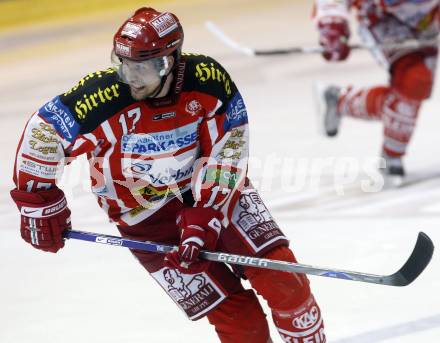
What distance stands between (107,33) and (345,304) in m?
6.30

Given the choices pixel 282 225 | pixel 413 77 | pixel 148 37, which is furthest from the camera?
pixel 413 77

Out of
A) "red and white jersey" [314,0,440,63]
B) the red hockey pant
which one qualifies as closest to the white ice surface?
the red hockey pant

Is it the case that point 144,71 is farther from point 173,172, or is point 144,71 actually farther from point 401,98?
point 401,98

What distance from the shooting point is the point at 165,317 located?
14.2 feet

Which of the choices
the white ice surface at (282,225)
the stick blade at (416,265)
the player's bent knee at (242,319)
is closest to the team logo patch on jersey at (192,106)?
the player's bent knee at (242,319)

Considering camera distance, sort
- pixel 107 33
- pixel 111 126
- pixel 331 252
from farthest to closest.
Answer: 1. pixel 107 33
2. pixel 331 252
3. pixel 111 126

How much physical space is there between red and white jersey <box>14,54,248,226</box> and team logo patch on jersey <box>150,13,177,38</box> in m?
0.12

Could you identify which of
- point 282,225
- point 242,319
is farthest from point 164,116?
point 282,225

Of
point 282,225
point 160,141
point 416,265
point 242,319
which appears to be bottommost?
point 282,225

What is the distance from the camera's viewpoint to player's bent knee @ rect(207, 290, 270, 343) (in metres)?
3.48

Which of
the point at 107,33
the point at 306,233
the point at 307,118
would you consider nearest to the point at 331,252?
the point at 306,233

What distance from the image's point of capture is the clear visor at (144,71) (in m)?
3.30

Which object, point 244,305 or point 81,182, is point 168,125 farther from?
point 81,182

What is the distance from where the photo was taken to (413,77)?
5.87 meters
